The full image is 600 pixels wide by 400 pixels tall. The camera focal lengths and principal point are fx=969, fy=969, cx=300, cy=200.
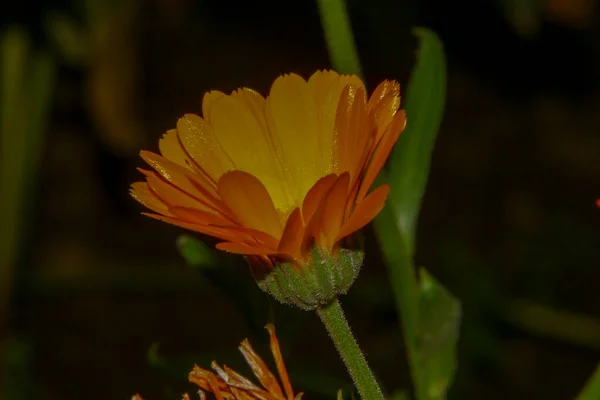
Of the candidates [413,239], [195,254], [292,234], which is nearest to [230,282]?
[195,254]

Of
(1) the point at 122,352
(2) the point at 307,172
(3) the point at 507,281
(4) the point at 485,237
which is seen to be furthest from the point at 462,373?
(2) the point at 307,172

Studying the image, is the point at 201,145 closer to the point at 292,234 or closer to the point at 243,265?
the point at 292,234

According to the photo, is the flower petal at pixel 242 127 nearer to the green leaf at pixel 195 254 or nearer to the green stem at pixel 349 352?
the green stem at pixel 349 352

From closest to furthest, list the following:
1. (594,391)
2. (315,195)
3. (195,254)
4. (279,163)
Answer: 1. (315,195)
2. (279,163)
3. (594,391)
4. (195,254)

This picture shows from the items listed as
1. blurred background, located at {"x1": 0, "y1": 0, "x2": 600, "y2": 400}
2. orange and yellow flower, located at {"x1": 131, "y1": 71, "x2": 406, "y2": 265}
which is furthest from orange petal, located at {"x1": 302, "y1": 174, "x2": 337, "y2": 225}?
blurred background, located at {"x1": 0, "y1": 0, "x2": 600, "y2": 400}

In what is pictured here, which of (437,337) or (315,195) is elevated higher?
(315,195)

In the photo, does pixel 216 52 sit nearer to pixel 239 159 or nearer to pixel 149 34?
pixel 149 34

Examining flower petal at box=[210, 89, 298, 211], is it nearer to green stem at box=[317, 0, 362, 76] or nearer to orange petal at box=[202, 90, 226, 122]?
orange petal at box=[202, 90, 226, 122]
